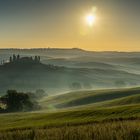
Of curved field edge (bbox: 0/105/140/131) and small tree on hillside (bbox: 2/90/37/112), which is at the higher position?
curved field edge (bbox: 0/105/140/131)

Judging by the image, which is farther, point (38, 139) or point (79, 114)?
point (79, 114)

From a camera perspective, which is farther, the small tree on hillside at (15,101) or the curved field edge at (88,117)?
the small tree on hillside at (15,101)

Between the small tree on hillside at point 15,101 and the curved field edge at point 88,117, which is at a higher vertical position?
the curved field edge at point 88,117

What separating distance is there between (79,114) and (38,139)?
3942 centimetres

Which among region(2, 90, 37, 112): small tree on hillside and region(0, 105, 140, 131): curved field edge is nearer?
region(0, 105, 140, 131): curved field edge

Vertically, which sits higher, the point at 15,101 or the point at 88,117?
the point at 88,117

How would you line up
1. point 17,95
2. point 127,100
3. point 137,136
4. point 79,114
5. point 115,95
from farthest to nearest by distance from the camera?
point 115,95 < point 17,95 < point 127,100 < point 79,114 < point 137,136

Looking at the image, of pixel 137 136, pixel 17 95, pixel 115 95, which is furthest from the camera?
pixel 115 95

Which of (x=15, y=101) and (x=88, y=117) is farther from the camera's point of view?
(x=15, y=101)

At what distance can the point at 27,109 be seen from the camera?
153 metres

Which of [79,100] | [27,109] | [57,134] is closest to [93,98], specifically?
[79,100]

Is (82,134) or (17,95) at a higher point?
→ (82,134)

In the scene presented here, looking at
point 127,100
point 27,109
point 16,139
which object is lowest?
point 27,109

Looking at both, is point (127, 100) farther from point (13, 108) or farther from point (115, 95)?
point (115, 95)
